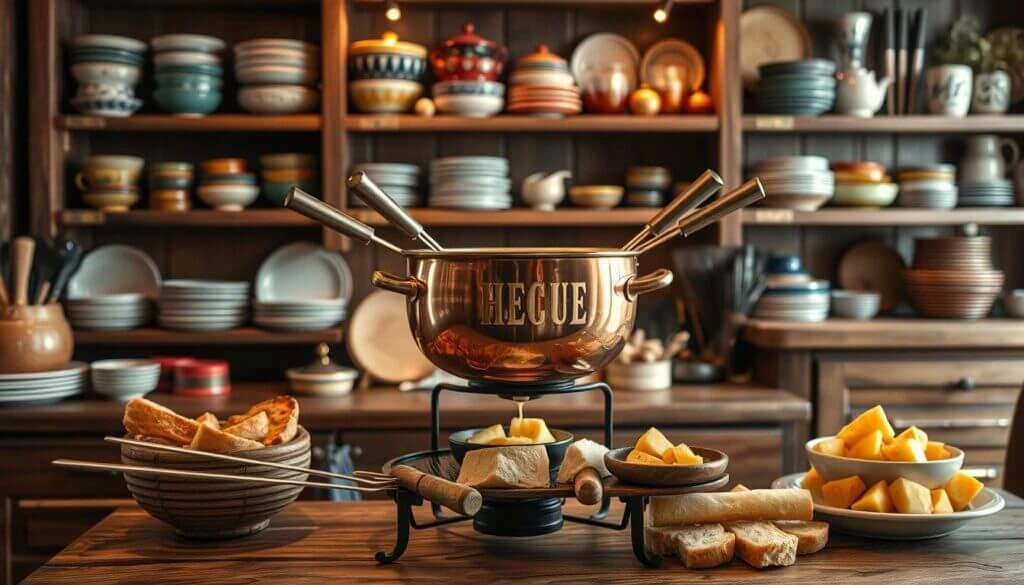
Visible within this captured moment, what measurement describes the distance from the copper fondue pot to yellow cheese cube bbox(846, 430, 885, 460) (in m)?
0.32

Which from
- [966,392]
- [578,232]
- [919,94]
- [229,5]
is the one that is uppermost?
[229,5]

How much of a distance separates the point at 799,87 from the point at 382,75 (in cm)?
115

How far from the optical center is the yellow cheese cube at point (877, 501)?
1.22m

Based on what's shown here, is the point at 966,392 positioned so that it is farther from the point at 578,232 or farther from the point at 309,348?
the point at 309,348

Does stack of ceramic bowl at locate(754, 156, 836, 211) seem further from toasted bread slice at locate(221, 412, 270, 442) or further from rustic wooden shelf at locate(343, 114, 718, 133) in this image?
toasted bread slice at locate(221, 412, 270, 442)

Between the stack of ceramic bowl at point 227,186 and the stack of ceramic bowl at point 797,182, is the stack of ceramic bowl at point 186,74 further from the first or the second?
the stack of ceramic bowl at point 797,182

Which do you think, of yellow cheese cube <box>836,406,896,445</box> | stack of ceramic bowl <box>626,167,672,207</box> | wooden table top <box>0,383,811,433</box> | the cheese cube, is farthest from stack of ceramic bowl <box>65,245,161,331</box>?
yellow cheese cube <box>836,406,896,445</box>

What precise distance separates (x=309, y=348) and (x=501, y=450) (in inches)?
84.0

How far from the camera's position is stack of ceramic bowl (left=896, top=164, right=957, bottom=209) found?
10.0ft

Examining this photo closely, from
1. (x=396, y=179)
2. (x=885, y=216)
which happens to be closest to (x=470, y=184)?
(x=396, y=179)

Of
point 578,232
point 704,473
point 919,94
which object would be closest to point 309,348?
point 578,232

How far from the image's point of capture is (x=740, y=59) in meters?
3.03

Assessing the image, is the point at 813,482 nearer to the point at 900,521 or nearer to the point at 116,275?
the point at 900,521

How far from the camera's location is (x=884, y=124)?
9.84 feet
